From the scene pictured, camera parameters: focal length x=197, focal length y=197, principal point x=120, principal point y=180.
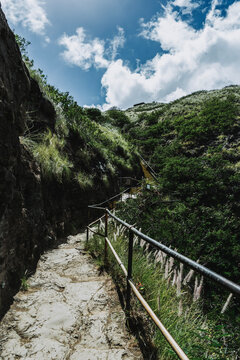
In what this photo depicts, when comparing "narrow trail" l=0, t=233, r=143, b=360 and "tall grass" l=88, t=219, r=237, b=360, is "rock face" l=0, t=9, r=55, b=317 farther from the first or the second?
"tall grass" l=88, t=219, r=237, b=360

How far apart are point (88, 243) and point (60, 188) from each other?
2006 millimetres

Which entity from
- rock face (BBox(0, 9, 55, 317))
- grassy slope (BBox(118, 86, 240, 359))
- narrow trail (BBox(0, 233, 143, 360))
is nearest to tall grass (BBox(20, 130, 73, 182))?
rock face (BBox(0, 9, 55, 317))

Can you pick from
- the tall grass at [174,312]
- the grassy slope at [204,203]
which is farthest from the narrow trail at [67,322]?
the grassy slope at [204,203]

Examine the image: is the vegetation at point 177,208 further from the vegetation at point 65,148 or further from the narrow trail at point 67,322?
the narrow trail at point 67,322

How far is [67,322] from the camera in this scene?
2354mm

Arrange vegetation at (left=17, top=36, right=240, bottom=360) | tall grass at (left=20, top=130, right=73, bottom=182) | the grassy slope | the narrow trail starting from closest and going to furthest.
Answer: the narrow trail
vegetation at (left=17, top=36, right=240, bottom=360)
tall grass at (left=20, top=130, right=73, bottom=182)
the grassy slope

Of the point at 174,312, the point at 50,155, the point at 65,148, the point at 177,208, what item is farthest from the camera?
the point at 177,208

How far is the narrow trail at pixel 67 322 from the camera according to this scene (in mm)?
1905

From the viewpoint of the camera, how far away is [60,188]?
237 inches

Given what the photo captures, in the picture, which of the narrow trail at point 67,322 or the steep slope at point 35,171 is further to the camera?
the steep slope at point 35,171

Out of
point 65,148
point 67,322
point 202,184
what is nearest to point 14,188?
point 67,322

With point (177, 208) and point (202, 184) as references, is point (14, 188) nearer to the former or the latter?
point (177, 208)

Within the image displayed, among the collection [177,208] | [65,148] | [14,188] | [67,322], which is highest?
[65,148]

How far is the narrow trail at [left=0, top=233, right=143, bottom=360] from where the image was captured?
1.91 m
